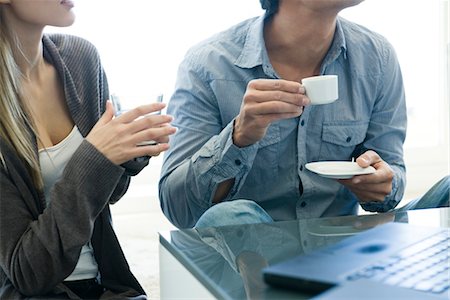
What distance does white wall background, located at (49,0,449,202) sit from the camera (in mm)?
2604

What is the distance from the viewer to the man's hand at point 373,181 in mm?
1207

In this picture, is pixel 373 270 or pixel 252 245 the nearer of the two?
pixel 373 270

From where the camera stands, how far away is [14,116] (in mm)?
1085

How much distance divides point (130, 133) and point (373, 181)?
50 centimetres

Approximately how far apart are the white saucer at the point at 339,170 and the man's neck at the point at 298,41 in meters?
0.33

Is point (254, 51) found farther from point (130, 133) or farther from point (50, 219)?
point (50, 219)

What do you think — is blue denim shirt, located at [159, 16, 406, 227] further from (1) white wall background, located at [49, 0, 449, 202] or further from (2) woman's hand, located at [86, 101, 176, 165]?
(1) white wall background, located at [49, 0, 449, 202]

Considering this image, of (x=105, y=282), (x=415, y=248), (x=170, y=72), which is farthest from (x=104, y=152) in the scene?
(x=170, y=72)

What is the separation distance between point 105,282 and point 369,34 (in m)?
0.86

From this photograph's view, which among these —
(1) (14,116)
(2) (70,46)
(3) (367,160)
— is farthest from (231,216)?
(2) (70,46)

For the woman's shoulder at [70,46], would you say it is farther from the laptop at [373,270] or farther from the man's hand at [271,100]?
the laptop at [373,270]

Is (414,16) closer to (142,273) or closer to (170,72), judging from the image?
(170,72)

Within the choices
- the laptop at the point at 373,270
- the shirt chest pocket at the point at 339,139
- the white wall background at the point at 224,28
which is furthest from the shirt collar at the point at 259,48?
the white wall background at the point at 224,28

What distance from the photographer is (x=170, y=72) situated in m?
2.69
